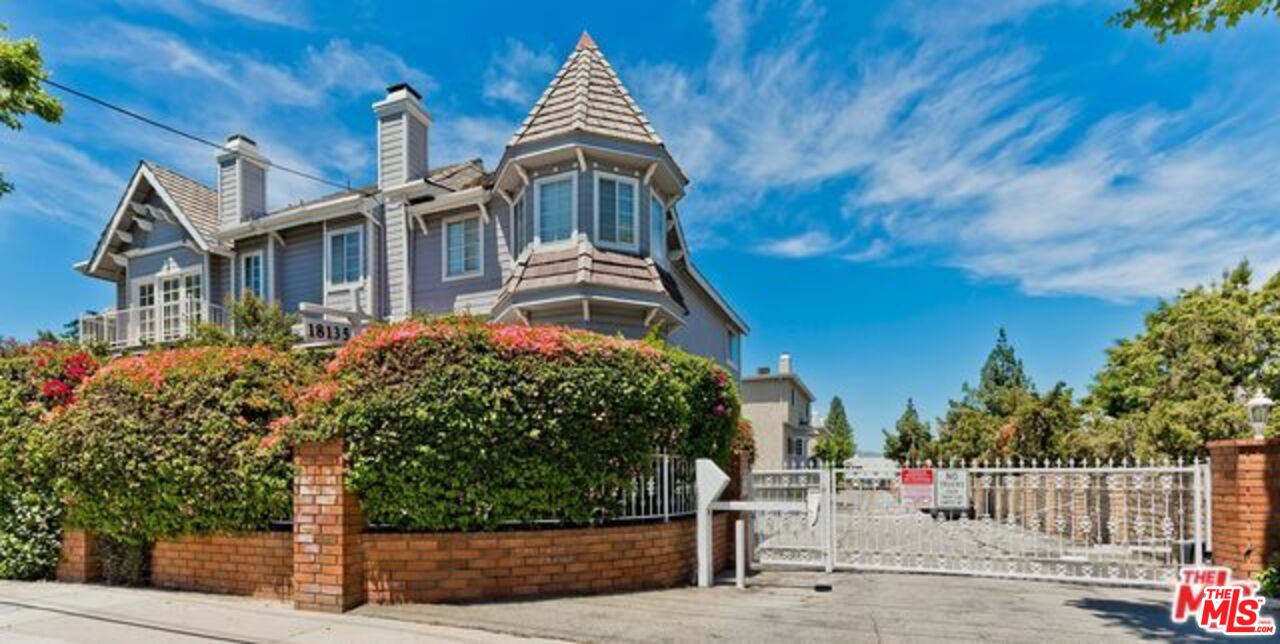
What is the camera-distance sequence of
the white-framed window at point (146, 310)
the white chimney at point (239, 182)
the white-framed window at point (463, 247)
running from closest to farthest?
the white-framed window at point (463, 247) → the white chimney at point (239, 182) → the white-framed window at point (146, 310)

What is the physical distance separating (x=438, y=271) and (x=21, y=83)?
836cm

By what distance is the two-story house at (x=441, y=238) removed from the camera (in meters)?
13.6

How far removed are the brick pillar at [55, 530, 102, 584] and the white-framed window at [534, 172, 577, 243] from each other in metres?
8.37

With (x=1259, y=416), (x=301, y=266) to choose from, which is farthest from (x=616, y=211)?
(x=1259, y=416)

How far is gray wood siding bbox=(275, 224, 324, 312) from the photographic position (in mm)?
17750

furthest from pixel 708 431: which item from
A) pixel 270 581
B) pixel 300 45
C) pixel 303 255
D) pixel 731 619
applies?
pixel 303 255

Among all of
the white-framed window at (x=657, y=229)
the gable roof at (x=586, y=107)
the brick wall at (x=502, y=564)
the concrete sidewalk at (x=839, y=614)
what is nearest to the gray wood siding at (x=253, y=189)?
the gable roof at (x=586, y=107)

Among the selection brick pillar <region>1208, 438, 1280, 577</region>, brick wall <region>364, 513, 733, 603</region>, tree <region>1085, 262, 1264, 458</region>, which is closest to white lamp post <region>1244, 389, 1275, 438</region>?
brick pillar <region>1208, 438, 1280, 577</region>

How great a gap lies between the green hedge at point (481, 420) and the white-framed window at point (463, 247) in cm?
822

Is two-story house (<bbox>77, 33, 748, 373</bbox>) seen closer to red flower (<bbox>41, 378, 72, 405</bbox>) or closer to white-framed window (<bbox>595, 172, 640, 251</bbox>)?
white-framed window (<bbox>595, 172, 640, 251</bbox>)

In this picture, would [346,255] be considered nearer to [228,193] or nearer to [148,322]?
[228,193]

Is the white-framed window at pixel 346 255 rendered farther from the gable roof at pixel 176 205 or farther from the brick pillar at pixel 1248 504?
the brick pillar at pixel 1248 504

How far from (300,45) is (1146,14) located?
42.0 feet

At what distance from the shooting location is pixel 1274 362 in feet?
60.5
